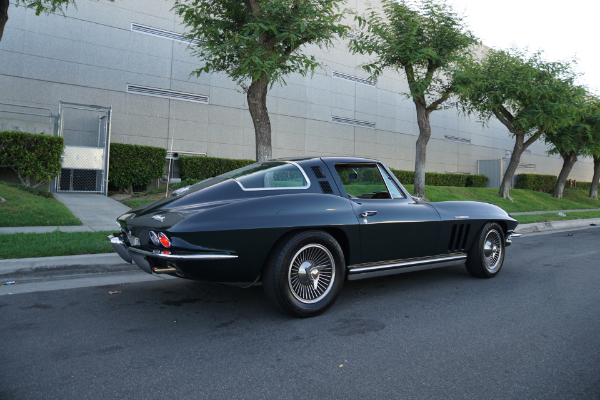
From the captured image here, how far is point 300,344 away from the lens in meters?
3.15

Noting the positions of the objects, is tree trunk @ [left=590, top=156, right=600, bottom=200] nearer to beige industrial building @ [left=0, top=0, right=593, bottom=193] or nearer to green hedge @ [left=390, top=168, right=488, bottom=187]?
green hedge @ [left=390, top=168, right=488, bottom=187]

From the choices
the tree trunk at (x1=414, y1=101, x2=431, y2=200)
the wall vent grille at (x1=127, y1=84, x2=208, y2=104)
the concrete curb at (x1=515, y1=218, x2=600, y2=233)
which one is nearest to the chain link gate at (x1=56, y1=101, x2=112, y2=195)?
the wall vent grille at (x1=127, y1=84, x2=208, y2=104)

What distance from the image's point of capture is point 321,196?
393 cm

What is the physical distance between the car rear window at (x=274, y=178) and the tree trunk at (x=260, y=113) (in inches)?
255

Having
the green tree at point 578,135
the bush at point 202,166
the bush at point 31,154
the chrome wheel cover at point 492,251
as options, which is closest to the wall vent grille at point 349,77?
the bush at point 202,166

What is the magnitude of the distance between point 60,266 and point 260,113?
21.1 ft

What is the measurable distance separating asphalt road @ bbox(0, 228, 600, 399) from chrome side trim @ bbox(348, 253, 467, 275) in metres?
0.35

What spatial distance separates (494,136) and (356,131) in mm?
13906

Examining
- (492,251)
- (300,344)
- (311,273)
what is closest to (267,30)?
(492,251)

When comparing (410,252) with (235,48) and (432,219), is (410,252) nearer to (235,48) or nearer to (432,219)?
(432,219)

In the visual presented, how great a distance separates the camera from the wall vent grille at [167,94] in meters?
15.4

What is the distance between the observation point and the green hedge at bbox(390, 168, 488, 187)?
877 inches

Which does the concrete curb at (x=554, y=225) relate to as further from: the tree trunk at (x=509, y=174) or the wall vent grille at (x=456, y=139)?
the wall vent grille at (x=456, y=139)

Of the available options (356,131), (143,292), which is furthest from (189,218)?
(356,131)
